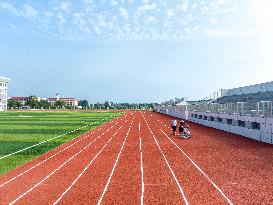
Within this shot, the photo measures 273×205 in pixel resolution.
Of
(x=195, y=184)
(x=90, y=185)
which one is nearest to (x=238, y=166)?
(x=195, y=184)

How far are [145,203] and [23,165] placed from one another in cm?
926

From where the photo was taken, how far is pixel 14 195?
482 inches

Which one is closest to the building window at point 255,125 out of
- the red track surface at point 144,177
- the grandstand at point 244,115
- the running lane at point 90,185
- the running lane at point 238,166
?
the grandstand at point 244,115

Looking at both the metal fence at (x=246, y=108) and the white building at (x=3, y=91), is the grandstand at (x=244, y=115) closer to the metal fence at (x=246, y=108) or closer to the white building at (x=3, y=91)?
the metal fence at (x=246, y=108)

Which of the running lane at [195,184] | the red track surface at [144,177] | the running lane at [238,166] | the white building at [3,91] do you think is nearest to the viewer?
the running lane at [195,184]

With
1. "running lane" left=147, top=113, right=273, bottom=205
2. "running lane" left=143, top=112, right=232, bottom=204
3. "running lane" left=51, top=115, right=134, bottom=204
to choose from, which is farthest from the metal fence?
"running lane" left=51, top=115, right=134, bottom=204

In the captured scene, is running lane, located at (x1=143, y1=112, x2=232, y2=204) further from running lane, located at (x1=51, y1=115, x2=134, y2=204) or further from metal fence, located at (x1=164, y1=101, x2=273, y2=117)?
metal fence, located at (x1=164, y1=101, x2=273, y2=117)

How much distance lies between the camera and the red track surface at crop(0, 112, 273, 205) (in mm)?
11875

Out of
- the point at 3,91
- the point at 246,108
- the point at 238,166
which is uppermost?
the point at 3,91

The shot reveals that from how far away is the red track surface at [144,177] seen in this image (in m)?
11.9

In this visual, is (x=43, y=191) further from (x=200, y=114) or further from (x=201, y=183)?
(x=200, y=114)

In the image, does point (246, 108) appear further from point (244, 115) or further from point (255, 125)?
point (255, 125)

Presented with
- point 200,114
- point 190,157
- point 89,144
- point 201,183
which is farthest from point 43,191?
point 200,114

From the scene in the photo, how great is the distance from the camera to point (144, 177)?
1506cm
